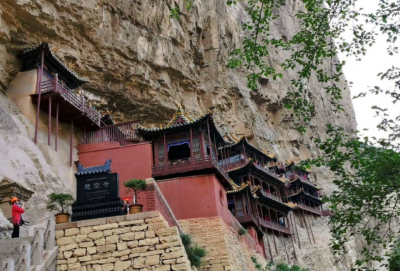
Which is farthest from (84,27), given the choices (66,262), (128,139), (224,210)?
(66,262)

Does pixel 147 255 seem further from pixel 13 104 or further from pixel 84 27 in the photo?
pixel 84 27

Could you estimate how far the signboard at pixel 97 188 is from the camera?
32.6ft

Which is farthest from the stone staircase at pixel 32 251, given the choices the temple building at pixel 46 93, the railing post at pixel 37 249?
the temple building at pixel 46 93

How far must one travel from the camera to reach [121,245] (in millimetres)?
8945

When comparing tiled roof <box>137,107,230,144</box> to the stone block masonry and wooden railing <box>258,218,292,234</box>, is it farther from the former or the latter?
wooden railing <box>258,218,292,234</box>

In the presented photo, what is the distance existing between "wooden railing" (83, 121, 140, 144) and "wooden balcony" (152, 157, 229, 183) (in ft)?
14.3

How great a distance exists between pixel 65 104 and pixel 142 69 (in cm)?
821

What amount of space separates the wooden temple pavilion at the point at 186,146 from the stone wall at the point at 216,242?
2290mm

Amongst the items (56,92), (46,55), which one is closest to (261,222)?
(56,92)

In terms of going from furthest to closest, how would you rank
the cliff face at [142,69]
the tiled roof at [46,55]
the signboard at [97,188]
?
the tiled roof at [46,55]
the cliff face at [142,69]
the signboard at [97,188]

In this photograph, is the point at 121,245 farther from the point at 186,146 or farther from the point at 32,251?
the point at 186,146

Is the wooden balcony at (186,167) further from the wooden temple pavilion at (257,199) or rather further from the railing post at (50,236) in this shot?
the wooden temple pavilion at (257,199)

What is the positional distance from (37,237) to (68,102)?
1286cm

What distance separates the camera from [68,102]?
65.4 feet
